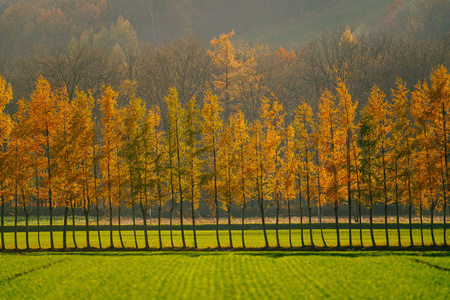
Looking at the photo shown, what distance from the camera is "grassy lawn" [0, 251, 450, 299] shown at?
2333 centimetres

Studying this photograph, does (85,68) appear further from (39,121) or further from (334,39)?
(334,39)

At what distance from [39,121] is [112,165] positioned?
7964 millimetres

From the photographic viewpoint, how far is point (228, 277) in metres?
27.3

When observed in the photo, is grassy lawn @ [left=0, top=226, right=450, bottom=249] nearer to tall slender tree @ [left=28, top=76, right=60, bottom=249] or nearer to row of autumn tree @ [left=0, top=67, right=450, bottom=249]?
row of autumn tree @ [left=0, top=67, right=450, bottom=249]

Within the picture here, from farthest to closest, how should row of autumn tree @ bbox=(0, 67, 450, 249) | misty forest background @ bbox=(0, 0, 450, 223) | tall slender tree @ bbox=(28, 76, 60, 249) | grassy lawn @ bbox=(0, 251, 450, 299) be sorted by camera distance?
1. misty forest background @ bbox=(0, 0, 450, 223)
2. tall slender tree @ bbox=(28, 76, 60, 249)
3. row of autumn tree @ bbox=(0, 67, 450, 249)
4. grassy lawn @ bbox=(0, 251, 450, 299)

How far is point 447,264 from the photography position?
30.3 meters

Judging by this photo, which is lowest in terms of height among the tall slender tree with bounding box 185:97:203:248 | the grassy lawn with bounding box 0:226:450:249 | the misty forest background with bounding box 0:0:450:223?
the grassy lawn with bounding box 0:226:450:249

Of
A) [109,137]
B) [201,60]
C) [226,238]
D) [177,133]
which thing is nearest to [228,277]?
[177,133]

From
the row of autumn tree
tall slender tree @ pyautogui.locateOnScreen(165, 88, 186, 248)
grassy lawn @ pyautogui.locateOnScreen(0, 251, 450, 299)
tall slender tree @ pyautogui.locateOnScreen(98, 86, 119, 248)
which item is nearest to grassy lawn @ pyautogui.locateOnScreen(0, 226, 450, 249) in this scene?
the row of autumn tree

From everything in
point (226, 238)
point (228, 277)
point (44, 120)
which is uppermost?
point (44, 120)

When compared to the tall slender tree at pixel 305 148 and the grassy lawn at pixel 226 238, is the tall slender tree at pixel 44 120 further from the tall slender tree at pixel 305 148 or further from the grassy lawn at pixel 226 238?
the tall slender tree at pixel 305 148

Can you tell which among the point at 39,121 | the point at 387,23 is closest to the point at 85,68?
the point at 39,121

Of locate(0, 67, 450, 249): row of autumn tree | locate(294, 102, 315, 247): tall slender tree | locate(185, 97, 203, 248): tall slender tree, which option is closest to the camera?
locate(0, 67, 450, 249): row of autumn tree

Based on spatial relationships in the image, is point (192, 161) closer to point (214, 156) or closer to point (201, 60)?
point (214, 156)
